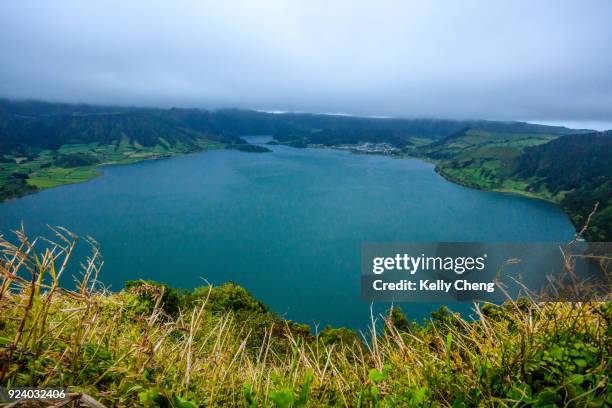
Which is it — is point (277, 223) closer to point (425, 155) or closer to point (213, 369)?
point (213, 369)

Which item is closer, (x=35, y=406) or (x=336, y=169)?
(x=35, y=406)

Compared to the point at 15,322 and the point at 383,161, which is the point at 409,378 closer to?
the point at 15,322

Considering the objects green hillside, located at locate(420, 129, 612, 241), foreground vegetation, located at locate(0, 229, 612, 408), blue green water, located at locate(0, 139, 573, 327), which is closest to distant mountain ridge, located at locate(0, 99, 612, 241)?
green hillside, located at locate(420, 129, 612, 241)

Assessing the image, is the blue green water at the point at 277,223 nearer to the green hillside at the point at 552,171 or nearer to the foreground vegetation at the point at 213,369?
the green hillside at the point at 552,171

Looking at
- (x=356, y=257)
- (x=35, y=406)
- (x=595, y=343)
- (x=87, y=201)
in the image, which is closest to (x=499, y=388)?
(x=595, y=343)

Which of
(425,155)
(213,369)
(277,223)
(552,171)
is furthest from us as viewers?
(425,155)

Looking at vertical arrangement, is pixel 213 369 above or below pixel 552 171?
above

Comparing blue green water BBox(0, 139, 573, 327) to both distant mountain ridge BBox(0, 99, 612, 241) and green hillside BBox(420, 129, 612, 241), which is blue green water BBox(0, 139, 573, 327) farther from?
distant mountain ridge BBox(0, 99, 612, 241)

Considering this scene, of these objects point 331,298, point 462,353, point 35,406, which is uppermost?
point 35,406

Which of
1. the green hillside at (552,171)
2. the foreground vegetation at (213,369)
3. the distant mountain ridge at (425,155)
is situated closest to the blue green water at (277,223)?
the green hillside at (552,171)

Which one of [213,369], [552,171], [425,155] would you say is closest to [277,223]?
[213,369]
